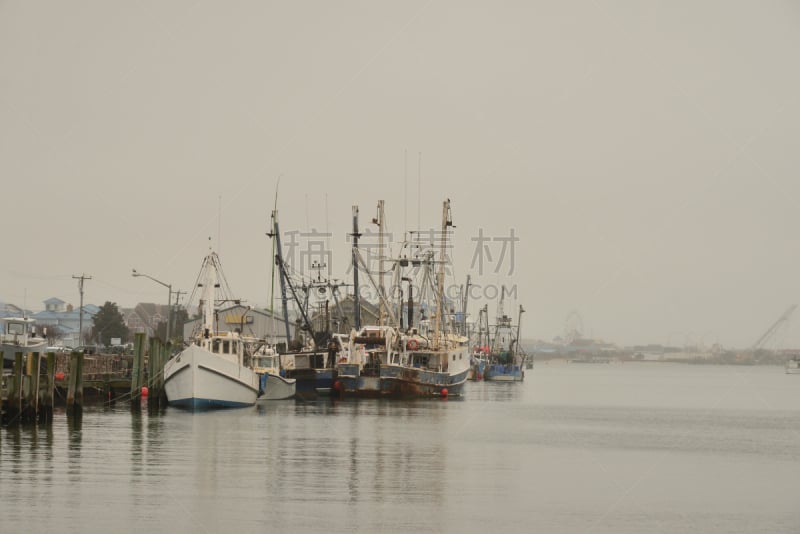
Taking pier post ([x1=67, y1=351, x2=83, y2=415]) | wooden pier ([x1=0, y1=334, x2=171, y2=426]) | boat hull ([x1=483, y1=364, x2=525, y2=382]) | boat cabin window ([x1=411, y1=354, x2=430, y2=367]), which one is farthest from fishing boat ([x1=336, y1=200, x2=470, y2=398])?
boat hull ([x1=483, y1=364, x2=525, y2=382])

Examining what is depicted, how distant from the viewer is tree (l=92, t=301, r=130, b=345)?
183750 millimetres

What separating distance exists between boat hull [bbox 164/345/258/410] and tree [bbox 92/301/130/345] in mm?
107910

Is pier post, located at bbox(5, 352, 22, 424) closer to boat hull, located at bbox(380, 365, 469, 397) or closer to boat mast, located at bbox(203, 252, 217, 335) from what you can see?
boat mast, located at bbox(203, 252, 217, 335)

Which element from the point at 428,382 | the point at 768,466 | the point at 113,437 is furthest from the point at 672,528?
the point at 428,382

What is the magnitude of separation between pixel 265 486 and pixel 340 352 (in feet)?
213

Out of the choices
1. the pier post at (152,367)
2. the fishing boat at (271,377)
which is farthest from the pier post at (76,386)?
the fishing boat at (271,377)

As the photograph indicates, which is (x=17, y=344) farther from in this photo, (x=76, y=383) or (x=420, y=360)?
(x=420, y=360)

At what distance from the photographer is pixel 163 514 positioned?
32656 millimetres

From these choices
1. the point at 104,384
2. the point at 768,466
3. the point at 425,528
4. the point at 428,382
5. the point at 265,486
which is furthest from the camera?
the point at 428,382

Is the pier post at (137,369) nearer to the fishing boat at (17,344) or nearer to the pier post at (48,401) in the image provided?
the pier post at (48,401)

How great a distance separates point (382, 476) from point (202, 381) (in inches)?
1314

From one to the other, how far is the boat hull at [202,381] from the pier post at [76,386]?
27.2 feet

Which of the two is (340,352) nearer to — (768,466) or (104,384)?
(104,384)

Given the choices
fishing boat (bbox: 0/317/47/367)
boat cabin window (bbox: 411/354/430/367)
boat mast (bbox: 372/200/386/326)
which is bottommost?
boat cabin window (bbox: 411/354/430/367)
